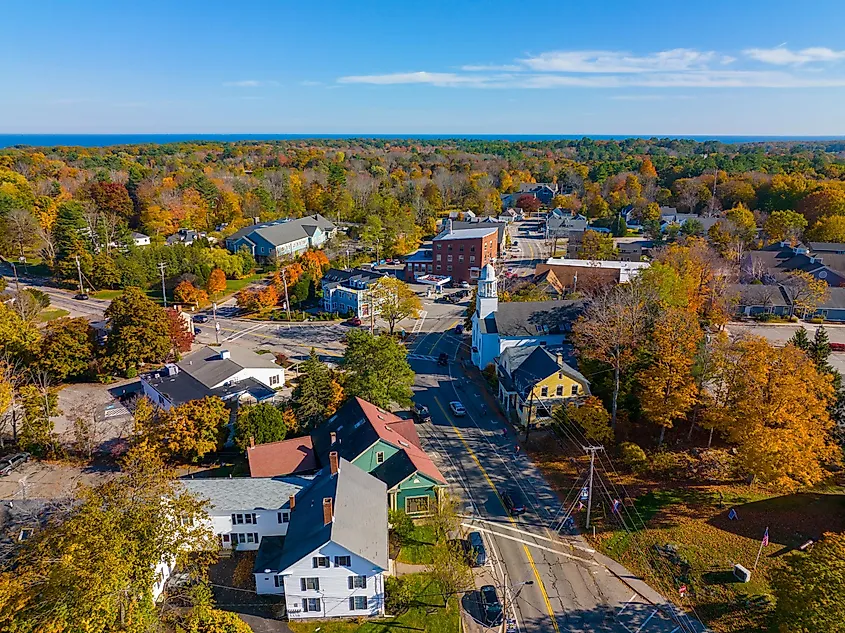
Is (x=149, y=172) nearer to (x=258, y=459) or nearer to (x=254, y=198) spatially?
(x=254, y=198)

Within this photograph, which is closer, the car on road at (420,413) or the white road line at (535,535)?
the white road line at (535,535)

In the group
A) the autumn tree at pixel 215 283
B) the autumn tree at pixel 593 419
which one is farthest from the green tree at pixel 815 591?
the autumn tree at pixel 215 283

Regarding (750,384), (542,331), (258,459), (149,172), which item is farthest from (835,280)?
(149,172)

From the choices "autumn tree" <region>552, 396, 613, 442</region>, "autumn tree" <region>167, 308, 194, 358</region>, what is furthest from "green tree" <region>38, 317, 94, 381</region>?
"autumn tree" <region>552, 396, 613, 442</region>

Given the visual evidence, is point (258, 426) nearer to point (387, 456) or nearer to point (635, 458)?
point (387, 456)

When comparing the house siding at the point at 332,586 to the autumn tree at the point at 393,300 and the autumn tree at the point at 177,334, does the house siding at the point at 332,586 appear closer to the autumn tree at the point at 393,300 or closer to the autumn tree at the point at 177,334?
the autumn tree at the point at 177,334

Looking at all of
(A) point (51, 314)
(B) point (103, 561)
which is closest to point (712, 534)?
(B) point (103, 561)
